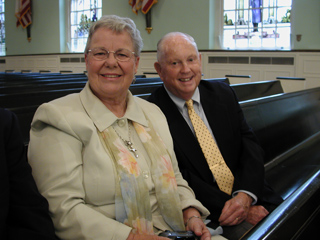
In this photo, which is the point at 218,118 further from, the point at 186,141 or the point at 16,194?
the point at 16,194

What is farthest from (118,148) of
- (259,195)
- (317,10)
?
(317,10)

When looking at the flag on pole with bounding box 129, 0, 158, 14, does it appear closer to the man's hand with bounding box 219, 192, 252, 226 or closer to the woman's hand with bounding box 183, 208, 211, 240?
the man's hand with bounding box 219, 192, 252, 226

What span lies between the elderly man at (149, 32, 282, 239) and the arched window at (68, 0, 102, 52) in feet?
30.5

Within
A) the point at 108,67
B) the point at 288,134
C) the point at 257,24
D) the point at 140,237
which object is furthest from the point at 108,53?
the point at 257,24

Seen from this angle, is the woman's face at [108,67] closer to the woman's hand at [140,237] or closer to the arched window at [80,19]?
the woman's hand at [140,237]

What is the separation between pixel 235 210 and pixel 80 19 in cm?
1053

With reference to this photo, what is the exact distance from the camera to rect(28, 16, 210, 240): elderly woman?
106cm

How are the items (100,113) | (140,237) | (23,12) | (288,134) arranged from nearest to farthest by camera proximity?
(140,237) < (100,113) < (288,134) < (23,12)

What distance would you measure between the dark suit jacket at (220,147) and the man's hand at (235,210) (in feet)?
0.13

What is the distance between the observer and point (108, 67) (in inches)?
50.5

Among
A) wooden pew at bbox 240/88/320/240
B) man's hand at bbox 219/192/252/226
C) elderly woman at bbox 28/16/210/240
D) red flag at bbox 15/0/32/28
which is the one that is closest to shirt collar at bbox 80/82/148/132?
elderly woman at bbox 28/16/210/240

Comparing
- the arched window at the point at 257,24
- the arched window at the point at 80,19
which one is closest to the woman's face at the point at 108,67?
the arched window at the point at 257,24

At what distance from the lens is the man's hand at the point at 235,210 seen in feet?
4.88

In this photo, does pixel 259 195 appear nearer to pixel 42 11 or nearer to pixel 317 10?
pixel 317 10
